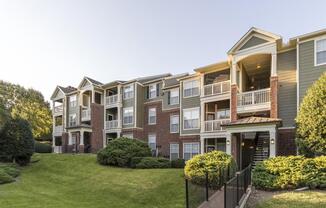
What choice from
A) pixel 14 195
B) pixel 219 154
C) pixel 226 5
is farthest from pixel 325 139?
pixel 14 195

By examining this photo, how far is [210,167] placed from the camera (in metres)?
15.7

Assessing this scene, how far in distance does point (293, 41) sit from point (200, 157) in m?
10.4

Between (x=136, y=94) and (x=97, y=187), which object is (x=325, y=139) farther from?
(x=136, y=94)

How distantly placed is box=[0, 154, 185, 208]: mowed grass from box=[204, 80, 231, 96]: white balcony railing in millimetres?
8830

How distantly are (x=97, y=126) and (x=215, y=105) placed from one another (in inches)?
655

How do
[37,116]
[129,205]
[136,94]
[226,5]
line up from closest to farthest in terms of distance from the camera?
[129,205], [226,5], [136,94], [37,116]

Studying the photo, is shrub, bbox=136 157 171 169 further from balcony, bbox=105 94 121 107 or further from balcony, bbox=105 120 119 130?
balcony, bbox=105 94 121 107

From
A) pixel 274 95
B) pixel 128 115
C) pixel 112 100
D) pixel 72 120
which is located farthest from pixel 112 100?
pixel 274 95

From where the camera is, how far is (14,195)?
578 inches

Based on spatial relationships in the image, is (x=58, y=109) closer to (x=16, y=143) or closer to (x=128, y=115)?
(x=128, y=115)

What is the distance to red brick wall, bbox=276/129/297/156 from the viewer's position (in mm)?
19797

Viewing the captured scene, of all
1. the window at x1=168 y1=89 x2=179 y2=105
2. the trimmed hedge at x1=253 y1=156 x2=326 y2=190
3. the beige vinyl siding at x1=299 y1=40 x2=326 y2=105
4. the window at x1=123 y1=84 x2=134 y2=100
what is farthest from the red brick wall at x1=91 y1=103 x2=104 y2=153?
the trimmed hedge at x1=253 y1=156 x2=326 y2=190

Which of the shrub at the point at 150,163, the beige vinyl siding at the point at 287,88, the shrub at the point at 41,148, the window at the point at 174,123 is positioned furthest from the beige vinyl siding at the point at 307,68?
the shrub at the point at 41,148

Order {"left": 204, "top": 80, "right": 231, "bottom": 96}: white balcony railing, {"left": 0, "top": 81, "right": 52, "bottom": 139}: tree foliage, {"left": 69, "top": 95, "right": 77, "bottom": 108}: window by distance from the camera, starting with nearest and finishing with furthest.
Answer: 1. {"left": 204, "top": 80, "right": 231, "bottom": 96}: white balcony railing
2. {"left": 69, "top": 95, "right": 77, "bottom": 108}: window
3. {"left": 0, "top": 81, "right": 52, "bottom": 139}: tree foliage
